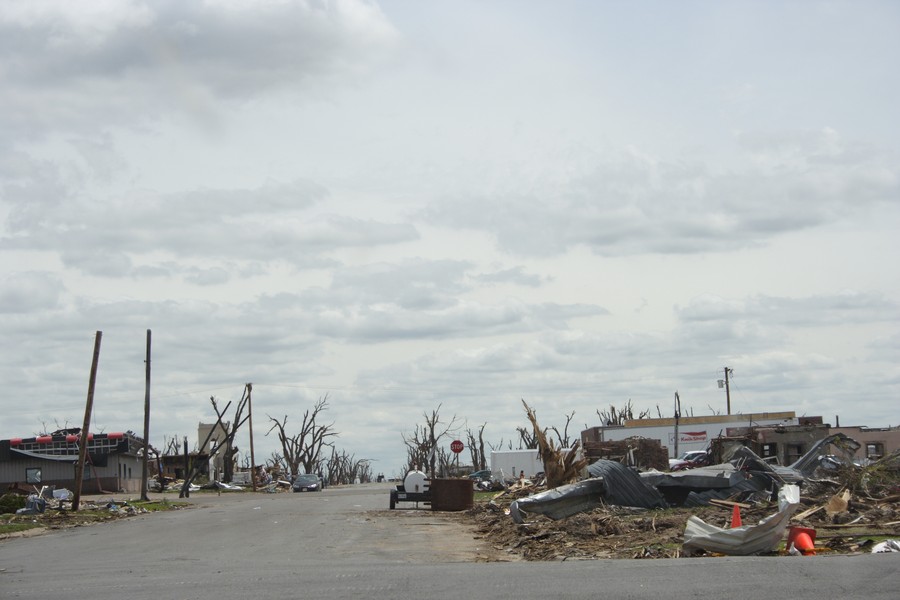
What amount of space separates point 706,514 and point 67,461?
172 feet

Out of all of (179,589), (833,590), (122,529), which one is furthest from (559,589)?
(122,529)

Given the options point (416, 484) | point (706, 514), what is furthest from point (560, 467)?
point (706, 514)

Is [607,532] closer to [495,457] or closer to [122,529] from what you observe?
[122,529]

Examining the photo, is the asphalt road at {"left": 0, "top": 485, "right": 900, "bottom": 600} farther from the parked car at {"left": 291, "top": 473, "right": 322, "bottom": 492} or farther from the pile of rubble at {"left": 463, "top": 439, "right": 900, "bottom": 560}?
the parked car at {"left": 291, "top": 473, "right": 322, "bottom": 492}

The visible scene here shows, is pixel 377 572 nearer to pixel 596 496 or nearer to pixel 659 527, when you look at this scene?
pixel 659 527

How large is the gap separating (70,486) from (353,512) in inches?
1468

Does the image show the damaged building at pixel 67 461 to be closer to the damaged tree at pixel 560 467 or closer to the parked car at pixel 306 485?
the parked car at pixel 306 485

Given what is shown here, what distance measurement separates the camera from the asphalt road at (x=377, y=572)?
1131 centimetres

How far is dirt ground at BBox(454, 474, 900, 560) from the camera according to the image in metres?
16.1

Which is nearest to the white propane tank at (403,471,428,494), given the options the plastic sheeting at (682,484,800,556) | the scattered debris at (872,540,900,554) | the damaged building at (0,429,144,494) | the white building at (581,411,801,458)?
the plastic sheeting at (682,484,800,556)

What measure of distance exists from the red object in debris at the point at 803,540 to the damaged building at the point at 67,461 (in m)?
55.3

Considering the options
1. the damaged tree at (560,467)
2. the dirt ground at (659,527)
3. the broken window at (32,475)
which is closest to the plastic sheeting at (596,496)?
the dirt ground at (659,527)

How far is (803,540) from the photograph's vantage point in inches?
565

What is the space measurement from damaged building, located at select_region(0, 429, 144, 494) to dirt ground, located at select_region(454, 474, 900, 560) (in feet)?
153
